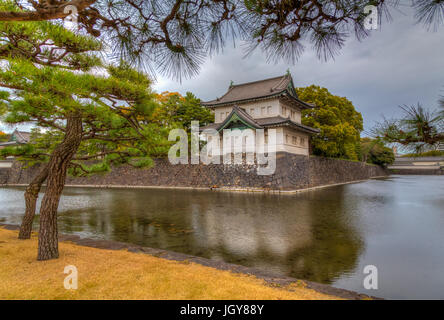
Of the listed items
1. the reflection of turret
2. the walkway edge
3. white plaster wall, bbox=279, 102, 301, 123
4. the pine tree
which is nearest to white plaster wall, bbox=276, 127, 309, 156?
white plaster wall, bbox=279, 102, 301, 123

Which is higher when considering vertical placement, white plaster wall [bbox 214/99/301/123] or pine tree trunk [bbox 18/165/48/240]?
white plaster wall [bbox 214/99/301/123]

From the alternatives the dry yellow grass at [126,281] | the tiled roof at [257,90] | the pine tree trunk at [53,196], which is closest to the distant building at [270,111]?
the tiled roof at [257,90]

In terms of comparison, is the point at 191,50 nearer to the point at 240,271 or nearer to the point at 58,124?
the point at 240,271

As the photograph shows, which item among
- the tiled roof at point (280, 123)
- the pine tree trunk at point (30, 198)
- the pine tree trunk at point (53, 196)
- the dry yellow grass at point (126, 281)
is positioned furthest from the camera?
the tiled roof at point (280, 123)

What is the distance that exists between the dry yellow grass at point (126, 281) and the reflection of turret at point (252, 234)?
1.03 m

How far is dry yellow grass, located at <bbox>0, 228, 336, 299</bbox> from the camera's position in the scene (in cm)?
185

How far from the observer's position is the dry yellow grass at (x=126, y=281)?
1.85 meters

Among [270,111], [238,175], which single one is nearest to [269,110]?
[270,111]

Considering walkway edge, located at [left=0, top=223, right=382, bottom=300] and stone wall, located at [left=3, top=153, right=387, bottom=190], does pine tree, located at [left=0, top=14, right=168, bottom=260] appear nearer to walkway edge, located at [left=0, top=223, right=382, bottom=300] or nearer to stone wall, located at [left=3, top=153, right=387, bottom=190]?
walkway edge, located at [left=0, top=223, right=382, bottom=300]

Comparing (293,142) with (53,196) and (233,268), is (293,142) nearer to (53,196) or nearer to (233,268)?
(233,268)

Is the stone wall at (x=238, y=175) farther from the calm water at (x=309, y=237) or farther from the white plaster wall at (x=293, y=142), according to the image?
the calm water at (x=309, y=237)

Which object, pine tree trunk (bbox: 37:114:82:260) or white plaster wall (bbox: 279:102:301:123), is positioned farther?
white plaster wall (bbox: 279:102:301:123)

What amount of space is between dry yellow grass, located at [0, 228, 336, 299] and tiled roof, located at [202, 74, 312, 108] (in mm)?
14370

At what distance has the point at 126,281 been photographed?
208cm
